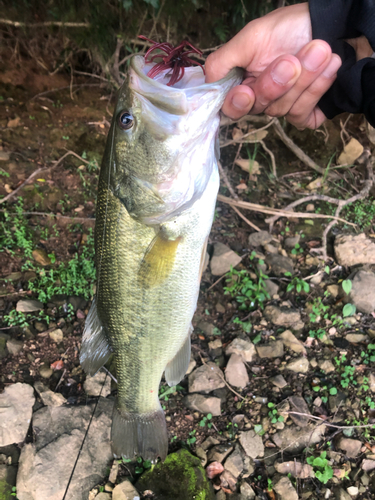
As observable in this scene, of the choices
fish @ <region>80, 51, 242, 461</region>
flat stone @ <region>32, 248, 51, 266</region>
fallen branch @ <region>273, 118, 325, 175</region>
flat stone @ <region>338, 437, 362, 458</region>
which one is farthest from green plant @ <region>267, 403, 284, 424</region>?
fallen branch @ <region>273, 118, 325, 175</region>

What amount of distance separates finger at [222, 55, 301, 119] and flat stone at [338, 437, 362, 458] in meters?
2.59

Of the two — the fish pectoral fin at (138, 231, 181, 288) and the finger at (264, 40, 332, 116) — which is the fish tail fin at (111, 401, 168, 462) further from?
the finger at (264, 40, 332, 116)

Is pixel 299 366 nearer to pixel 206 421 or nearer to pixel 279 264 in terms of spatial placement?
pixel 206 421

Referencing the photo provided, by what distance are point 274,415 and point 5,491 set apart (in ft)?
7.03

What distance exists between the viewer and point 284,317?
9.83ft

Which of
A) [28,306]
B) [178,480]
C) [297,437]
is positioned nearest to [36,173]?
[28,306]

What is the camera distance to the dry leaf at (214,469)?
2352 millimetres

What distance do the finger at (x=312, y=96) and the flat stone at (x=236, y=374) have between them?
6.79 ft

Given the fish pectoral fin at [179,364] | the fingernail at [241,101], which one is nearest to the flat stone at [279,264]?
the fish pectoral fin at [179,364]

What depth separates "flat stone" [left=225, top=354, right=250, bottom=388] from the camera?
8.82ft

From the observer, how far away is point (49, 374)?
8.87ft

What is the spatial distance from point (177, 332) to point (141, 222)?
2.32ft

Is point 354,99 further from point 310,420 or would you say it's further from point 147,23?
point 147,23

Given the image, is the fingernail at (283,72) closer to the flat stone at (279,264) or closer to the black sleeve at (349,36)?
the black sleeve at (349,36)
